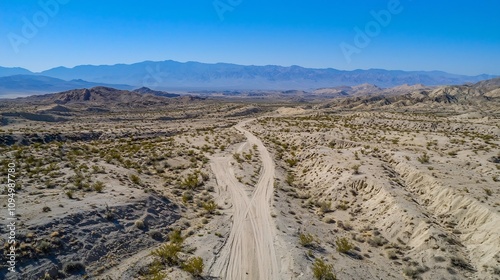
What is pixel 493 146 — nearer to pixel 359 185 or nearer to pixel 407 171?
pixel 407 171

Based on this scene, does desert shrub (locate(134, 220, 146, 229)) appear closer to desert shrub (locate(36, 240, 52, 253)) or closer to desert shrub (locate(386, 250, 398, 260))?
desert shrub (locate(36, 240, 52, 253))

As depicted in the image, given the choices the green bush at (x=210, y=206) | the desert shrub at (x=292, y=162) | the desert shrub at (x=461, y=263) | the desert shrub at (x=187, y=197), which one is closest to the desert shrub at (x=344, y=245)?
the desert shrub at (x=461, y=263)

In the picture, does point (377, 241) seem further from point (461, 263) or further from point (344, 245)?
point (461, 263)

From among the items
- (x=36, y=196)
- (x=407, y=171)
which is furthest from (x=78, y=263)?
(x=407, y=171)

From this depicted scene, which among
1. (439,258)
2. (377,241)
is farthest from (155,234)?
(439,258)

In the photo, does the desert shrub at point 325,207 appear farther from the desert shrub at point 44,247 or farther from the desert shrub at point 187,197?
the desert shrub at point 44,247

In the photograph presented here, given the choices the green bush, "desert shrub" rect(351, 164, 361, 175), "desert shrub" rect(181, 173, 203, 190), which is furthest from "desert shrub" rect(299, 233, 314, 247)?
"desert shrub" rect(181, 173, 203, 190)
